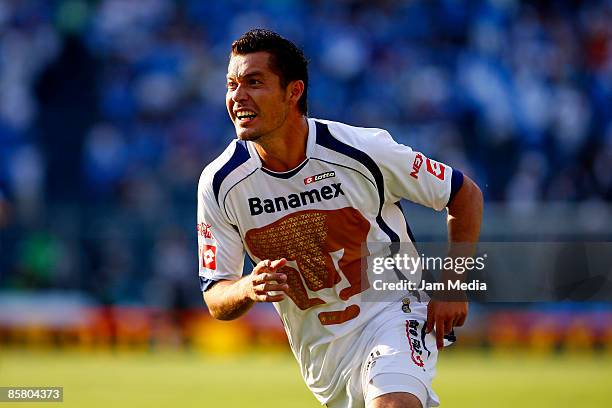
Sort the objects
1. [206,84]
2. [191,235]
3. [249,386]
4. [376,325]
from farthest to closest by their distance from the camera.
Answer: [206,84] → [191,235] → [249,386] → [376,325]

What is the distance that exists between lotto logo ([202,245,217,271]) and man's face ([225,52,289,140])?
705mm

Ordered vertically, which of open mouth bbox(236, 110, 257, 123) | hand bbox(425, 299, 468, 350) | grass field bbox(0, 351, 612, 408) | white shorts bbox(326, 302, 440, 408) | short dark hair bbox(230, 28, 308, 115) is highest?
grass field bbox(0, 351, 612, 408)

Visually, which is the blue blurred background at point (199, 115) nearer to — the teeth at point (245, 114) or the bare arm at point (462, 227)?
the bare arm at point (462, 227)

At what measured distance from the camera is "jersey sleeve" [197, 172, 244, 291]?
267 inches

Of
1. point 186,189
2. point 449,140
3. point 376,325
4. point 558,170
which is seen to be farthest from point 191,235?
point 376,325

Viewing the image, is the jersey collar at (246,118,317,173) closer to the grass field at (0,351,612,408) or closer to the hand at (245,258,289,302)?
the hand at (245,258,289,302)

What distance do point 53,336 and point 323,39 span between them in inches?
285

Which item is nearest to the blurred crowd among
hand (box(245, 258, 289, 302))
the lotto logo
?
the lotto logo

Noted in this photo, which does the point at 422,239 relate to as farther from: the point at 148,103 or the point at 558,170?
the point at 148,103

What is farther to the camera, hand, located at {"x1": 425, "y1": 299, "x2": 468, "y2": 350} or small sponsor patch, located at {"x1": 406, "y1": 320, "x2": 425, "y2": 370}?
hand, located at {"x1": 425, "y1": 299, "x2": 468, "y2": 350}

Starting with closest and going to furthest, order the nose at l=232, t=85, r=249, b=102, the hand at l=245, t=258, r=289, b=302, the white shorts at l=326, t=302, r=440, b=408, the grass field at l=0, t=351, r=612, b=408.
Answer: the hand at l=245, t=258, r=289, b=302
the white shorts at l=326, t=302, r=440, b=408
the nose at l=232, t=85, r=249, b=102
the grass field at l=0, t=351, r=612, b=408

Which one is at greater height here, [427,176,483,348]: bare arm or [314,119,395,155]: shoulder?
[314,119,395,155]: shoulder

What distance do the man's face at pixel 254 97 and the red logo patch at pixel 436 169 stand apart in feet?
2.89

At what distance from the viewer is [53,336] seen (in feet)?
61.7
